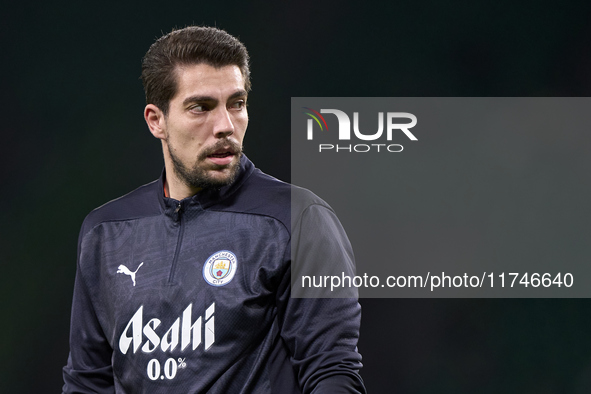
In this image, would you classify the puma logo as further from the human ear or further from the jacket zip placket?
the human ear

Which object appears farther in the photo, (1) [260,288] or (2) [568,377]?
(2) [568,377]

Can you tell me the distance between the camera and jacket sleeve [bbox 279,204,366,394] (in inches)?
58.1

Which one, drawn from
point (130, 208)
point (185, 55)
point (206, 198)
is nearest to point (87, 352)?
point (130, 208)

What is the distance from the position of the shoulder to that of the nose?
282 millimetres

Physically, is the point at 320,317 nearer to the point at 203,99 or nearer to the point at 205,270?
the point at 205,270

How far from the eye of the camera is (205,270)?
1622 millimetres

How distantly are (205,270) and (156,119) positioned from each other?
43 cm

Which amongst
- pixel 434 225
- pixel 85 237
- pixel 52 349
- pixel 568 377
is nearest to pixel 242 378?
pixel 85 237

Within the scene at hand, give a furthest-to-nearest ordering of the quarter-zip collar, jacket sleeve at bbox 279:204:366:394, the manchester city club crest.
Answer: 1. the quarter-zip collar
2. the manchester city club crest
3. jacket sleeve at bbox 279:204:366:394

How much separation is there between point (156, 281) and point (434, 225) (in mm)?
1462

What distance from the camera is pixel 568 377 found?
299 centimetres

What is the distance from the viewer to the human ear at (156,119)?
5.75 ft

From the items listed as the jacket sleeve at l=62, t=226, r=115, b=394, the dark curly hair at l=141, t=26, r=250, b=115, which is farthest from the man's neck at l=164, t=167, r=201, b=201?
the jacket sleeve at l=62, t=226, r=115, b=394

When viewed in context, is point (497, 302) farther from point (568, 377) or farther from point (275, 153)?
point (275, 153)
